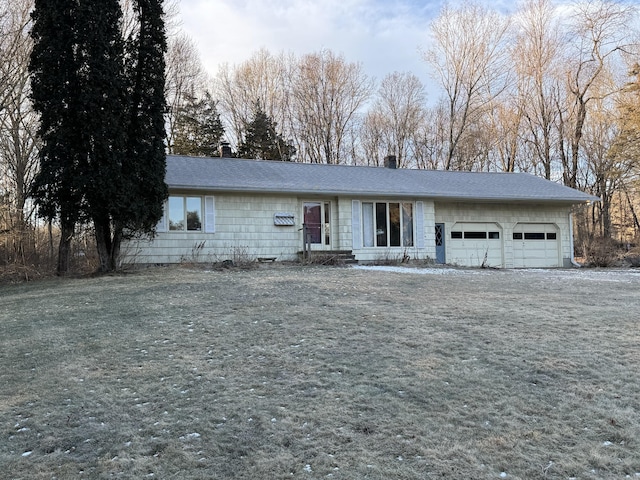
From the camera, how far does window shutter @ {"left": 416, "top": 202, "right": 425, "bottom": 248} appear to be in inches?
610

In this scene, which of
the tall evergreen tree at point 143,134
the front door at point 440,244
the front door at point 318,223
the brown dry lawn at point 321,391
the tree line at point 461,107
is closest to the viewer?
the brown dry lawn at point 321,391

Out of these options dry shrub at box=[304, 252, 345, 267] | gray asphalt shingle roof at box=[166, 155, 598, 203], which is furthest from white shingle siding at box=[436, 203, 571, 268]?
dry shrub at box=[304, 252, 345, 267]

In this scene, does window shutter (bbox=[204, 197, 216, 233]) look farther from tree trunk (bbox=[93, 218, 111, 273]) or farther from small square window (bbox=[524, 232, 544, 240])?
small square window (bbox=[524, 232, 544, 240])

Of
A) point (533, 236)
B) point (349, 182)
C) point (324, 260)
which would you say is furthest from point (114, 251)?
point (533, 236)

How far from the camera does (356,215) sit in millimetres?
14969

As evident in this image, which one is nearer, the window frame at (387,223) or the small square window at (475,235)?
the window frame at (387,223)

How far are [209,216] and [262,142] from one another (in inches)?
585

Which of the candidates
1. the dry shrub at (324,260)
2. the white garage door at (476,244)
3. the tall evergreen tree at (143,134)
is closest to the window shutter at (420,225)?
the white garage door at (476,244)

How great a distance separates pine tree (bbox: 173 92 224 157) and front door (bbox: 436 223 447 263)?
15.2 meters

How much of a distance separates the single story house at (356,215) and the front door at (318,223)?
0.03m

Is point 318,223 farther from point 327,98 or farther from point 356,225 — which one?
point 327,98

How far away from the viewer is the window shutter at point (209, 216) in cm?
1360

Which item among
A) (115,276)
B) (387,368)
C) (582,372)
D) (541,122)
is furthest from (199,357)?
(541,122)

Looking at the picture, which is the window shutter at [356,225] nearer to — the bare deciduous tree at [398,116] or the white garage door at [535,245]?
the white garage door at [535,245]
